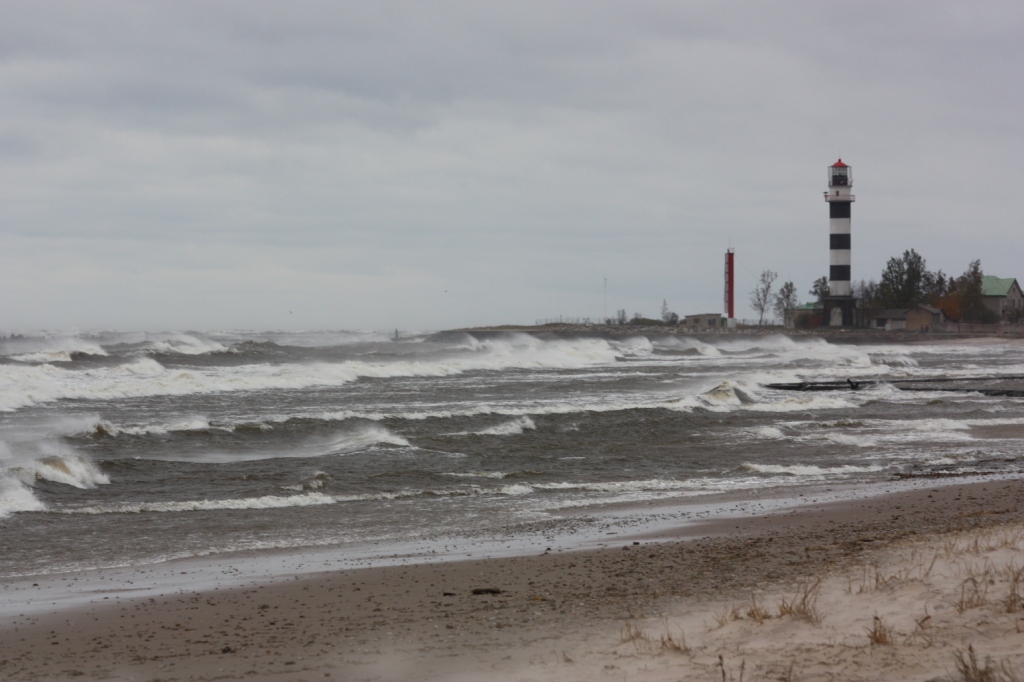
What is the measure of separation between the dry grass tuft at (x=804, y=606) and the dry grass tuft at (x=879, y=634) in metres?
0.47

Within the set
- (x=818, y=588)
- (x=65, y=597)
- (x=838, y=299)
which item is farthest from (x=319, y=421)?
(x=838, y=299)

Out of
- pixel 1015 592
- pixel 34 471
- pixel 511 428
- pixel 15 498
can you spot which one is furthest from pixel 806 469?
pixel 34 471

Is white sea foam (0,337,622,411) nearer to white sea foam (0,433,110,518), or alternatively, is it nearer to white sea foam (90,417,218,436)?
white sea foam (90,417,218,436)

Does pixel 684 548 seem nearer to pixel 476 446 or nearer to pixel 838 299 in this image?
pixel 476 446

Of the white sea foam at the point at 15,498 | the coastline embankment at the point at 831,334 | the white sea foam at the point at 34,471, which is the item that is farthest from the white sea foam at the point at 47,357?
the coastline embankment at the point at 831,334

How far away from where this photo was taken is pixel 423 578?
9156 mm

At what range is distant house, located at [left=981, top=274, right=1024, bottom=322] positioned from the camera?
120m

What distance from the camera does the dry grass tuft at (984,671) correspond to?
4.71 metres

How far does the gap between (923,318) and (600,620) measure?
113 meters

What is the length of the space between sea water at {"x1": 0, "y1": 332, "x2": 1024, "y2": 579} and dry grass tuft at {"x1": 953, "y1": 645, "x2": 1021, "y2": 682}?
6.78 meters

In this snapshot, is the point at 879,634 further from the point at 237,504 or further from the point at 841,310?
the point at 841,310

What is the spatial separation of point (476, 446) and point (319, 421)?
542 cm

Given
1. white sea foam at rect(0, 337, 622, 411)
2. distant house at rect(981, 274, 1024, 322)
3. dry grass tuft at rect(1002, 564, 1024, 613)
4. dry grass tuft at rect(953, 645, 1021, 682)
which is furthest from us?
distant house at rect(981, 274, 1024, 322)

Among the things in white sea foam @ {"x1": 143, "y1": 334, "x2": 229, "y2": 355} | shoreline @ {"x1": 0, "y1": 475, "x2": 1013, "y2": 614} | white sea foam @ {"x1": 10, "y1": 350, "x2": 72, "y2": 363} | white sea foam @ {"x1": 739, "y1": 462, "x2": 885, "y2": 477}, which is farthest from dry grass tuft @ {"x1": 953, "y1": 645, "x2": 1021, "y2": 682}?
white sea foam @ {"x1": 143, "y1": 334, "x2": 229, "y2": 355}
